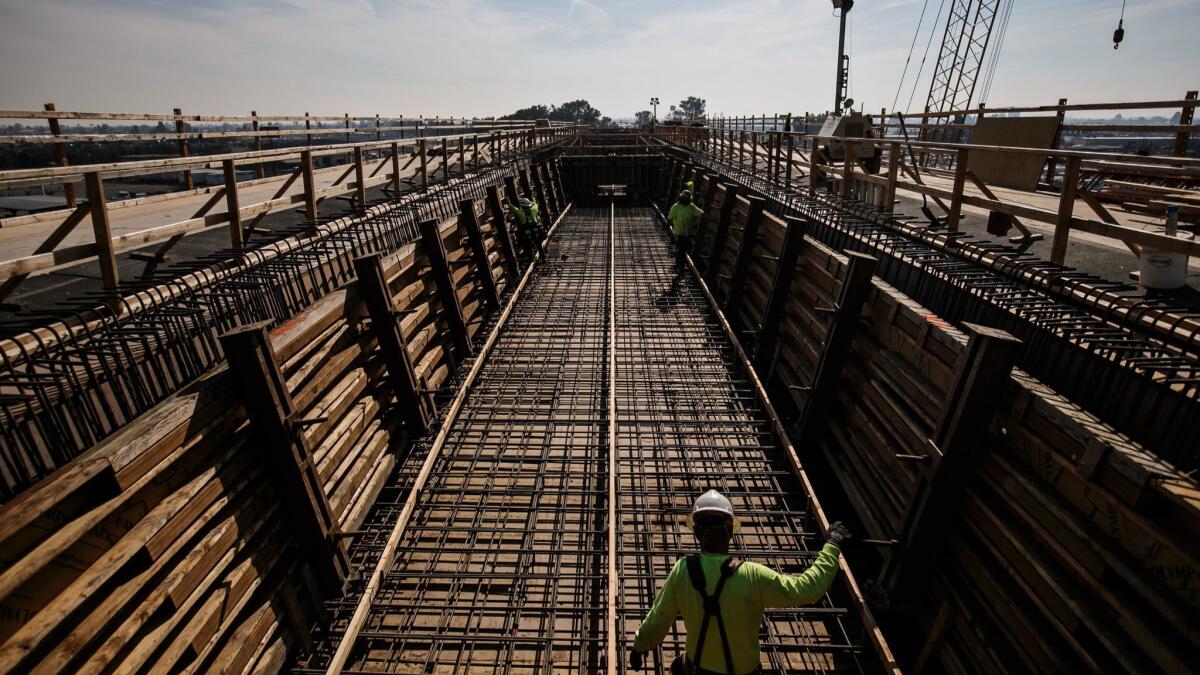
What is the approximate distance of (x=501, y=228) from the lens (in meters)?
14.2

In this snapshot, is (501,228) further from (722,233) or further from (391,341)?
(391,341)

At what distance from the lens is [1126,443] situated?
373 centimetres

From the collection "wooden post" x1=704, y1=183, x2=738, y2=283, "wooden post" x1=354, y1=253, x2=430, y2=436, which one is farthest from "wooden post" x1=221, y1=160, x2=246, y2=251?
"wooden post" x1=704, y1=183, x2=738, y2=283

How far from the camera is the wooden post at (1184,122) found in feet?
34.5

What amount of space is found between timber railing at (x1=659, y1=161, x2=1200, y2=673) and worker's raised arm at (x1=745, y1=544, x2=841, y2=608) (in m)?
1.48

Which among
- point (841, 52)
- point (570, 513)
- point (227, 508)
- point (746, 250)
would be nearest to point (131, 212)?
point (227, 508)

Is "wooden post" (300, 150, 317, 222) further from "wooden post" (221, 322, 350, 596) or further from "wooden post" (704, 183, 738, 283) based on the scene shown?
"wooden post" (704, 183, 738, 283)

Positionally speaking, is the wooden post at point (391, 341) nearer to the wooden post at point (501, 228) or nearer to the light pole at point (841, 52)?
the wooden post at point (501, 228)

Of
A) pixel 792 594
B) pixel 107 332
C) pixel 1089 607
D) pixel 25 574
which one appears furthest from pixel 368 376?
pixel 1089 607

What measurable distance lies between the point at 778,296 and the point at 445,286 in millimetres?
5054

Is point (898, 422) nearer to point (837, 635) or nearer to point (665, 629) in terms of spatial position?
point (837, 635)

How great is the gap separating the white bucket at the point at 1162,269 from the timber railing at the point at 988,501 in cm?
199

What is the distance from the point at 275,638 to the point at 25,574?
217 cm

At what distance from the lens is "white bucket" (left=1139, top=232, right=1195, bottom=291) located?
18.6 ft
